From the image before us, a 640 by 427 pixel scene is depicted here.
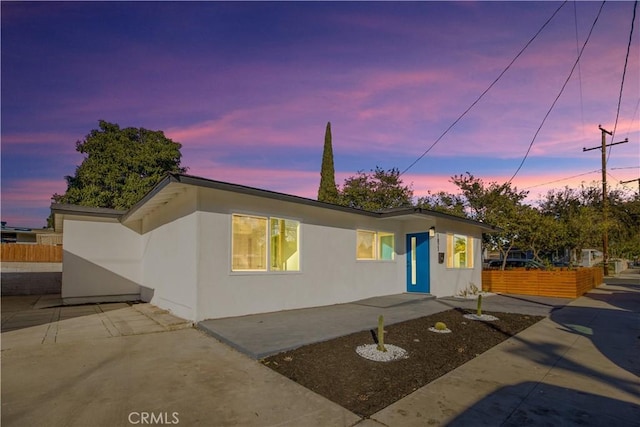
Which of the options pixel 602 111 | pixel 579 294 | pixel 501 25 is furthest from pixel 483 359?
pixel 602 111

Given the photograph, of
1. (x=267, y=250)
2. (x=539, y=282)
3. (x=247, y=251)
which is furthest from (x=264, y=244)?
(x=539, y=282)

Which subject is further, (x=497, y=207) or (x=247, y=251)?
(x=497, y=207)

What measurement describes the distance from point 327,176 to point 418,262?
14.7m

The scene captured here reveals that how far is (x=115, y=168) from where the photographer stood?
19.4 meters

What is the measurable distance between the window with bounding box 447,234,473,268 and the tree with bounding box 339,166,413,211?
11.3 meters

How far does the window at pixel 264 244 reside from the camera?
7.88 meters

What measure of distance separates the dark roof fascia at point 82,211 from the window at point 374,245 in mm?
7727

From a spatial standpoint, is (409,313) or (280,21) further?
(280,21)

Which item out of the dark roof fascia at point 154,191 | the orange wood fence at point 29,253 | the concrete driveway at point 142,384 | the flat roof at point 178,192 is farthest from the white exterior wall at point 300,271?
the orange wood fence at point 29,253

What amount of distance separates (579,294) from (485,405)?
12.6m

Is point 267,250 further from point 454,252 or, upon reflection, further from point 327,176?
point 327,176

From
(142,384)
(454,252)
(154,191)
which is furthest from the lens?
(454,252)

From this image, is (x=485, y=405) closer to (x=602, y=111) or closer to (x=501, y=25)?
(x=501, y=25)

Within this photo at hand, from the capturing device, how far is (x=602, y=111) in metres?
12.6
